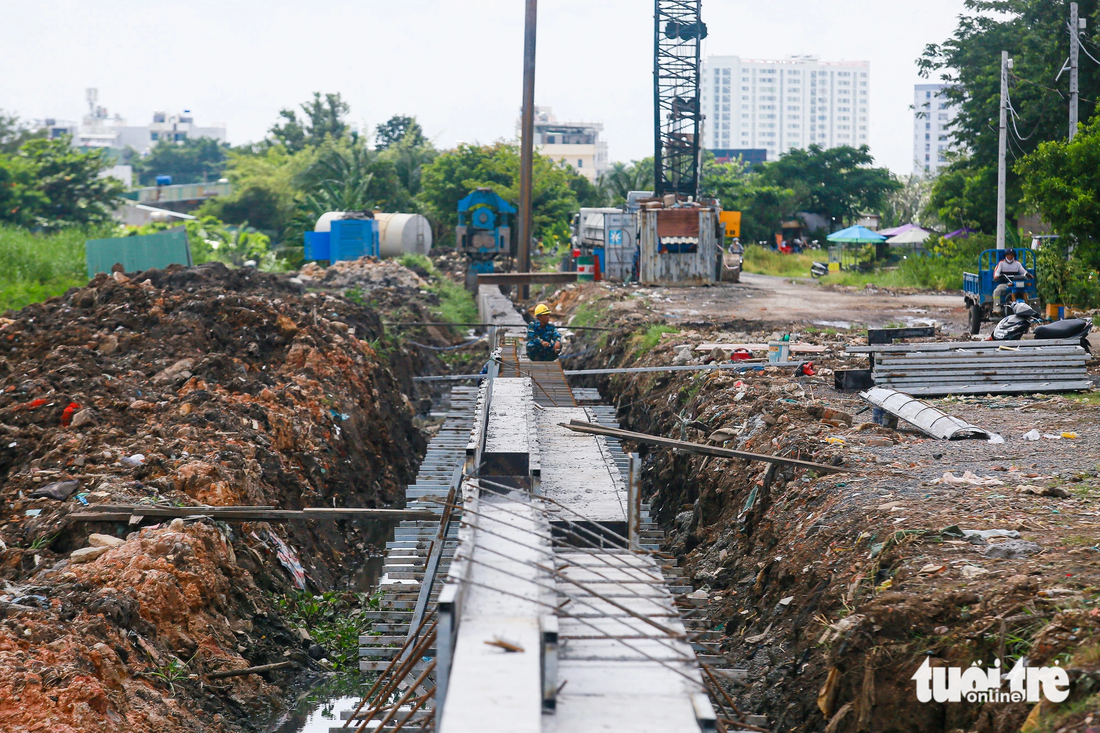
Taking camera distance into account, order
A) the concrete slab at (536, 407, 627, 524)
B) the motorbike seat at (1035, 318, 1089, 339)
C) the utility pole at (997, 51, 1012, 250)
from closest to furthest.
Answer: the concrete slab at (536, 407, 627, 524) → the motorbike seat at (1035, 318, 1089, 339) → the utility pole at (997, 51, 1012, 250)

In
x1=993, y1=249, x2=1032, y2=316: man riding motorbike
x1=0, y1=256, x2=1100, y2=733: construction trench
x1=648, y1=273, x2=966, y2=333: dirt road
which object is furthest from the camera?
x1=648, y1=273, x2=966, y2=333: dirt road

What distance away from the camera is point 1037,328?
41.4 ft

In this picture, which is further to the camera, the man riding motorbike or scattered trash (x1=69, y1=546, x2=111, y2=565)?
the man riding motorbike

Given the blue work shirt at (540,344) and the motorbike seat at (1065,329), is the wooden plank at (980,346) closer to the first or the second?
the motorbike seat at (1065,329)

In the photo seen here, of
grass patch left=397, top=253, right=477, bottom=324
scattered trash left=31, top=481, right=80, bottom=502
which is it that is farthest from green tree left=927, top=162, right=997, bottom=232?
scattered trash left=31, top=481, right=80, bottom=502

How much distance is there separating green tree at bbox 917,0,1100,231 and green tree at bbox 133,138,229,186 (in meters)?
77.4

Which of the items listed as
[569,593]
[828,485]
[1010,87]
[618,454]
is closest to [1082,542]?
[828,485]

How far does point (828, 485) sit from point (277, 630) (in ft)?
15.5

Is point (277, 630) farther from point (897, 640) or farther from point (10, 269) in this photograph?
point (10, 269)

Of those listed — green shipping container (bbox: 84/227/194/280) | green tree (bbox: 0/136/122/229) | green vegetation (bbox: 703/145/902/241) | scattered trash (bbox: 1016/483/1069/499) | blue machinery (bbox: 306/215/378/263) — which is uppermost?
green vegetation (bbox: 703/145/902/241)

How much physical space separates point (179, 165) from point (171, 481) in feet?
314

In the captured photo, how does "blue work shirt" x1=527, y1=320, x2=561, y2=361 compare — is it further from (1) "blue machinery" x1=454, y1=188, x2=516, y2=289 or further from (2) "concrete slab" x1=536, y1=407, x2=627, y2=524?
(1) "blue machinery" x1=454, y1=188, x2=516, y2=289

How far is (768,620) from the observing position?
24.0 feet

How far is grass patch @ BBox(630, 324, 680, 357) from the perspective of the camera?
51.5 feet
